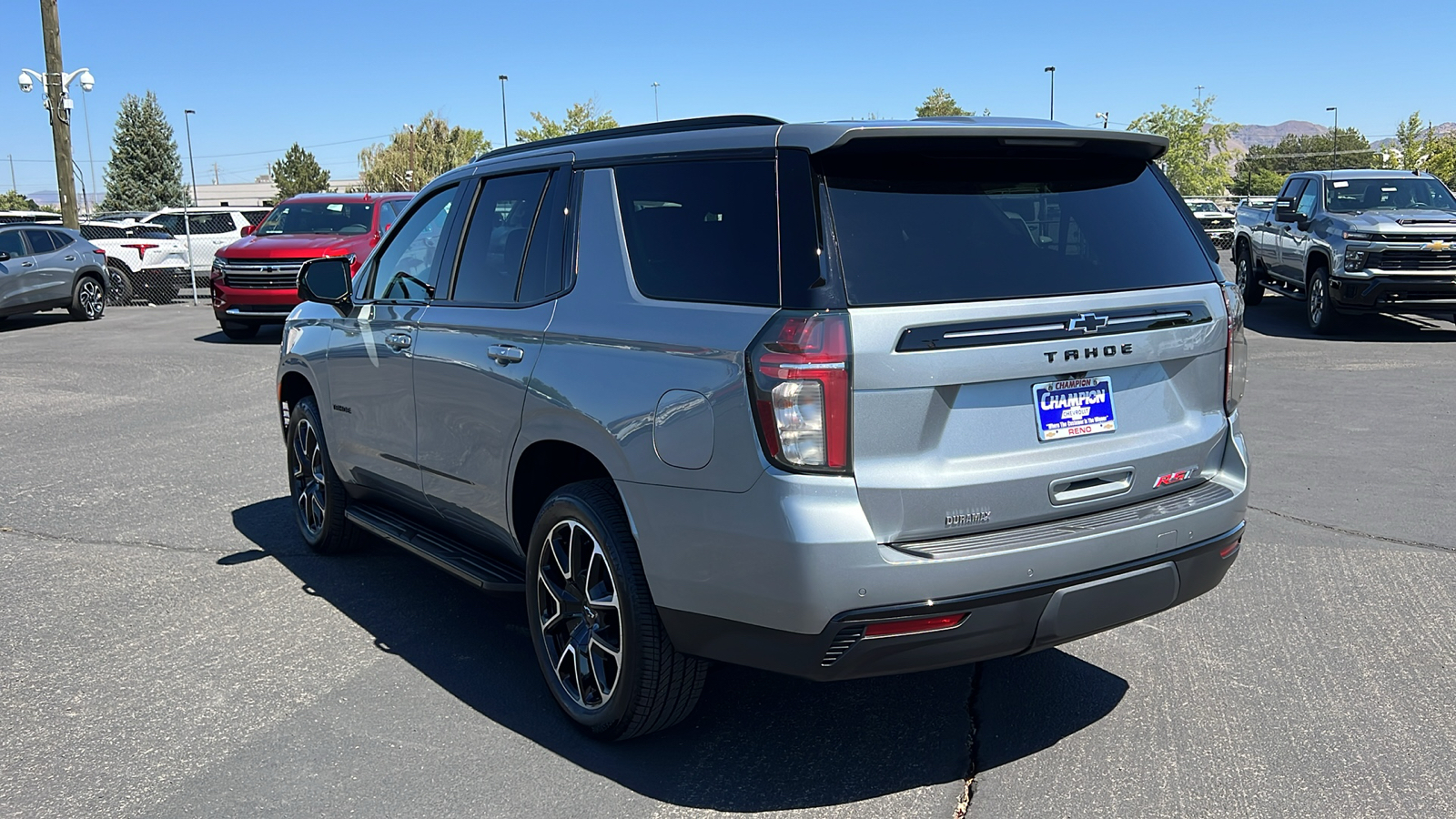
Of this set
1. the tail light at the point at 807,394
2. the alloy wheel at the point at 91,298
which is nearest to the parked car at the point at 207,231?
the alloy wheel at the point at 91,298

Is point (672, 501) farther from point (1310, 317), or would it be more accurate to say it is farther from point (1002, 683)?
point (1310, 317)

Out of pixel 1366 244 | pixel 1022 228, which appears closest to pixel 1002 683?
pixel 1022 228

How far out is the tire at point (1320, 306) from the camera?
1509 cm

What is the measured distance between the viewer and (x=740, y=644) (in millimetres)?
3414

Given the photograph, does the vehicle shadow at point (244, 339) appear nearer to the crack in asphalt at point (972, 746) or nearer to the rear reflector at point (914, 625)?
the crack in asphalt at point (972, 746)

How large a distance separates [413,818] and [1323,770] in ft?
8.87

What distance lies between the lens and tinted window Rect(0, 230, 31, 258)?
62.9 ft

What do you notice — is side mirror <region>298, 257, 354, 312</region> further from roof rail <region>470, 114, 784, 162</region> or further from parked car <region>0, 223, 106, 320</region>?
parked car <region>0, 223, 106, 320</region>

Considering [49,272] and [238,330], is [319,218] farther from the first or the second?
[49,272]

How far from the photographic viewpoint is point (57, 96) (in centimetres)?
2584

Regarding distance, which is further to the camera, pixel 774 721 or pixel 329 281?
pixel 329 281

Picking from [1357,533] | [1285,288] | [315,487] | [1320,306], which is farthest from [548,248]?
[1285,288]

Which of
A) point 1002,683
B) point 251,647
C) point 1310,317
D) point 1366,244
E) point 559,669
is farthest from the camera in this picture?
point 1310,317

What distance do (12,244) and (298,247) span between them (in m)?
6.10
